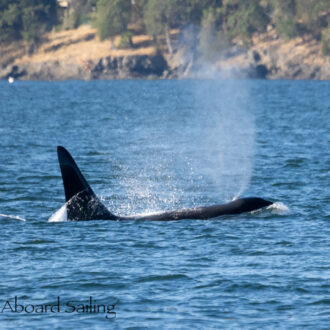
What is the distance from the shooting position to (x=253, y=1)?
191375 millimetres

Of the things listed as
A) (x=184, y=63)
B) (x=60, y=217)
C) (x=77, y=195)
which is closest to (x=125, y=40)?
(x=184, y=63)

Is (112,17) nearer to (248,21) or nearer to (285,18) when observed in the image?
(248,21)

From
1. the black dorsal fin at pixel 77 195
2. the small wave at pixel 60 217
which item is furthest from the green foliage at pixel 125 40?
the black dorsal fin at pixel 77 195

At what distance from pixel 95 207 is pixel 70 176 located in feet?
4.66

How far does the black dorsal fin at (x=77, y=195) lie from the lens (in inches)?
933

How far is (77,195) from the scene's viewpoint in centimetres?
2409

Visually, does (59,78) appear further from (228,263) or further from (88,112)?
(228,263)

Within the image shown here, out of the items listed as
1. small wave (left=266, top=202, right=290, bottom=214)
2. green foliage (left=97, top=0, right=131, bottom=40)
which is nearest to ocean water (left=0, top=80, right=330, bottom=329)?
small wave (left=266, top=202, right=290, bottom=214)

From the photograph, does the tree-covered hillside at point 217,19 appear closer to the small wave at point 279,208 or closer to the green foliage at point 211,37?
the green foliage at point 211,37

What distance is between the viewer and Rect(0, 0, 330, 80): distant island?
183750 millimetres

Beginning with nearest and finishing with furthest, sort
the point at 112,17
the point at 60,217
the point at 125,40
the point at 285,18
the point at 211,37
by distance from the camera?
the point at 60,217 < the point at 285,18 < the point at 125,40 < the point at 211,37 < the point at 112,17

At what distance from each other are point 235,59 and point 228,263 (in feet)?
553

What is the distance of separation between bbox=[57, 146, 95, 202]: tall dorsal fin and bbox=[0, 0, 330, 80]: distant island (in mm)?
161540

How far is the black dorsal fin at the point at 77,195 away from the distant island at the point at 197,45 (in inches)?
6332
